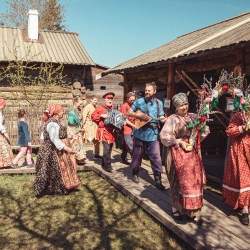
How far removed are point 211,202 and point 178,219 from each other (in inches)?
41.5

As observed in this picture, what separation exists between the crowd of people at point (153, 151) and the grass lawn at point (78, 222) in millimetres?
368

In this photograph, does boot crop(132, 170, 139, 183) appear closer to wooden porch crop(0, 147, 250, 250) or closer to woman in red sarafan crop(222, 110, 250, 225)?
wooden porch crop(0, 147, 250, 250)

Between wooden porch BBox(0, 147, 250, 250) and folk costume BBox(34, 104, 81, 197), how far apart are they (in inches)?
38.8

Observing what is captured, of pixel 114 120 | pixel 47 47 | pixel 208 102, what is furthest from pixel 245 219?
pixel 47 47

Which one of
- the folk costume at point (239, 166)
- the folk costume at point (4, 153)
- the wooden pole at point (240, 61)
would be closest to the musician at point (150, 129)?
the folk costume at point (239, 166)

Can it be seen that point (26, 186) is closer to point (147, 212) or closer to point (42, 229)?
point (42, 229)

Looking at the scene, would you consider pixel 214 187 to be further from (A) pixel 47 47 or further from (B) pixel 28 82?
(A) pixel 47 47

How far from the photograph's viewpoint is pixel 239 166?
13.4 ft

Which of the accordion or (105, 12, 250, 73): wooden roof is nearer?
(105, 12, 250, 73): wooden roof

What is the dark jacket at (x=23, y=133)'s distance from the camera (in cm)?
702

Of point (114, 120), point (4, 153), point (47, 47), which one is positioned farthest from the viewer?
point (47, 47)

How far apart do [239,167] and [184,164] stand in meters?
0.82

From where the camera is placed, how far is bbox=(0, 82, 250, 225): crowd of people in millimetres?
3898

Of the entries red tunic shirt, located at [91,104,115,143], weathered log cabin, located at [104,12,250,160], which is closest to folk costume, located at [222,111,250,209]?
weathered log cabin, located at [104,12,250,160]
